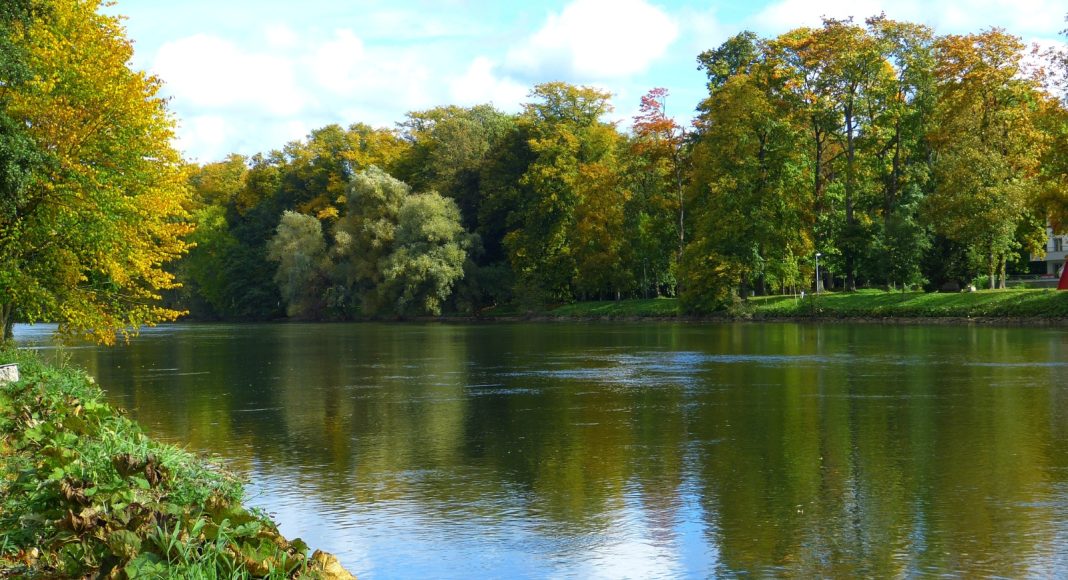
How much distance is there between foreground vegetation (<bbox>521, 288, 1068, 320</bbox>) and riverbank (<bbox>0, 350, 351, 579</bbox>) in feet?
146

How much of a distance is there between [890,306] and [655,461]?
43.0m

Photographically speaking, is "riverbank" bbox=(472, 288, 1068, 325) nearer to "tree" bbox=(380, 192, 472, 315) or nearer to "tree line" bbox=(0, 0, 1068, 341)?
"tree line" bbox=(0, 0, 1068, 341)

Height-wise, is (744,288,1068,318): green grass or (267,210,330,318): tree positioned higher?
(267,210,330,318): tree

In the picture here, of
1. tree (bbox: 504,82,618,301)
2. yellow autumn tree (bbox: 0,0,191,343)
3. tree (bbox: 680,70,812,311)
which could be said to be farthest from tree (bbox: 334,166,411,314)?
yellow autumn tree (bbox: 0,0,191,343)

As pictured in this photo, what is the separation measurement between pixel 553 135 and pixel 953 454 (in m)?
69.0

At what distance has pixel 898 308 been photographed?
52.9m

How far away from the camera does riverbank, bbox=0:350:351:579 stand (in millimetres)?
6414

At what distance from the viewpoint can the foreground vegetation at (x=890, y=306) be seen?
158 ft

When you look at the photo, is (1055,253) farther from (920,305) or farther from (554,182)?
(920,305)

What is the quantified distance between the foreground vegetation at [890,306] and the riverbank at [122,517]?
44.4 m

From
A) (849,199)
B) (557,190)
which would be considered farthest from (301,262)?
(849,199)

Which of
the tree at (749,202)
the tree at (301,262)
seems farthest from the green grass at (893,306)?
the tree at (301,262)

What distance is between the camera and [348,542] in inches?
375

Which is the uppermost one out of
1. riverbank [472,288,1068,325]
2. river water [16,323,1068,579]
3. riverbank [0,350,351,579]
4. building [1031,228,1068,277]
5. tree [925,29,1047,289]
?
tree [925,29,1047,289]
